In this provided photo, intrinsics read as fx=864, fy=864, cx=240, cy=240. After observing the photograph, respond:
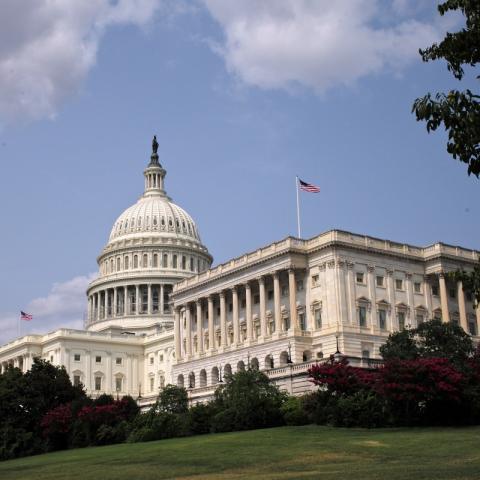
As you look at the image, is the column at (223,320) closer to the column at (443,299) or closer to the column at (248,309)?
the column at (248,309)

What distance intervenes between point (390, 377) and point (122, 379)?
9665 centimetres

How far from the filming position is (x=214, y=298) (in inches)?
4665

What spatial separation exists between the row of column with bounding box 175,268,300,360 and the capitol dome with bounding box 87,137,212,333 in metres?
42.8

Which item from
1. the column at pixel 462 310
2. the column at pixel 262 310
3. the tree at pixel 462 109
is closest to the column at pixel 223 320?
the column at pixel 262 310

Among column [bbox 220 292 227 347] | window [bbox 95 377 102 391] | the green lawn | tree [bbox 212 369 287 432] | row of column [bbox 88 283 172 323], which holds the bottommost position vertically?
the green lawn

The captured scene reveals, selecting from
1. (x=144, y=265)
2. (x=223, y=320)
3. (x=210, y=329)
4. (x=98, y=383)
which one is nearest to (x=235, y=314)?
(x=223, y=320)

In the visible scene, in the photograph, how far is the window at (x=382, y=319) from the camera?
339 feet

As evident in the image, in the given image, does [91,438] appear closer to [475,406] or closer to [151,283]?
[475,406]

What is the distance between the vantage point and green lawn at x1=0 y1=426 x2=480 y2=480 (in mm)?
37969

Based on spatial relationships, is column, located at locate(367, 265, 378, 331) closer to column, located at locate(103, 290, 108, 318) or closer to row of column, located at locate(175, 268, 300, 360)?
row of column, located at locate(175, 268, 300, 360)

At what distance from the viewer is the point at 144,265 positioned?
182 meters

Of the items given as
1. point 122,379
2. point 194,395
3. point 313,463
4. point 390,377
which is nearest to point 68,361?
point 122,379

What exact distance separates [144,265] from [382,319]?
8711 centimetres

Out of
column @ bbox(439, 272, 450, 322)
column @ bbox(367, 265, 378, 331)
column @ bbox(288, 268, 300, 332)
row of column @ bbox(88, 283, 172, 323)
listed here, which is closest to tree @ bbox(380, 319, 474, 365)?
column @ bbox(367, 265, 378, 331)
